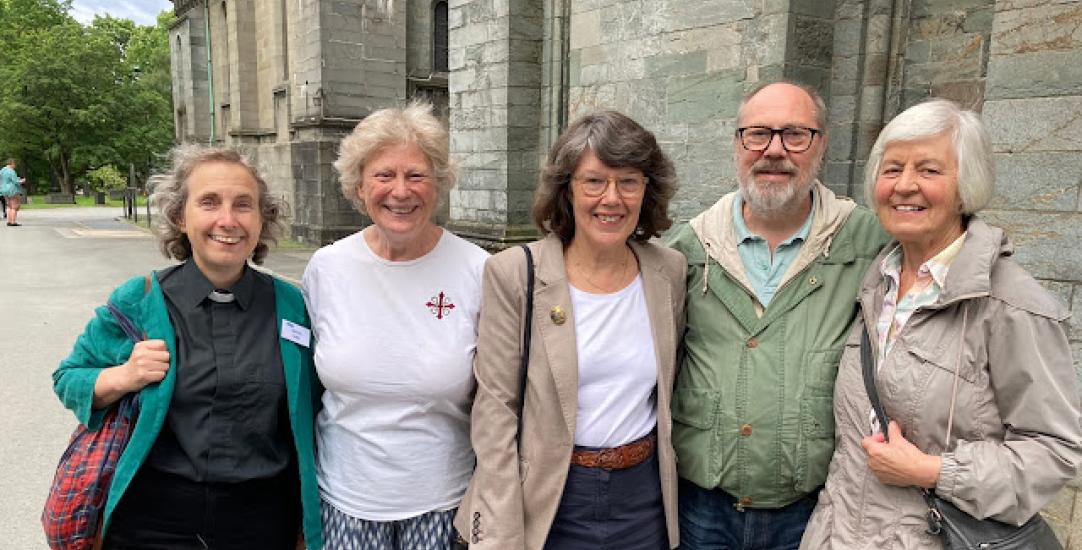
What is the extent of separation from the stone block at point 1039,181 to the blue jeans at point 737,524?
2.57 meters

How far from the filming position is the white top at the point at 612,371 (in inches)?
82.4

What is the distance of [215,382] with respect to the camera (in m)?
2.06

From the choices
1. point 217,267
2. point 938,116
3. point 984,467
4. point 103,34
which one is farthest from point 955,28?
point 103,34

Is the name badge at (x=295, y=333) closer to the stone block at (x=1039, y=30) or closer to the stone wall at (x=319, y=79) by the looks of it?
the stone block at (x=1039, y=30)

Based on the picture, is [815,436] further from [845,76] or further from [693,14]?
[693,14]

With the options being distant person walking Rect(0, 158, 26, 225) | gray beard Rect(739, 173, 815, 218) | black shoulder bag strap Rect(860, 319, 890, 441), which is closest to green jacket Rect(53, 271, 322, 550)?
gray beard Rect(739, 173, 815, 218)

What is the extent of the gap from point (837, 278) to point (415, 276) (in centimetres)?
133

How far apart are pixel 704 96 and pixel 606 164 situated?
16.7 feet

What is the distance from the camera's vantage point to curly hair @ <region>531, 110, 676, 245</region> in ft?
6.78

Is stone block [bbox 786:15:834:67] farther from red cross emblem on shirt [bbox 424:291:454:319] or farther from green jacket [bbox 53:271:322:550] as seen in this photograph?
green jacket [bbox 53:271:322:550]

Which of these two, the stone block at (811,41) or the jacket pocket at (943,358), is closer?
the jacket pocket at (943,358)

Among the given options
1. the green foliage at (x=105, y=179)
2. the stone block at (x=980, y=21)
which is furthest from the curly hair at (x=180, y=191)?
the green foliage at (x=105, y=179)

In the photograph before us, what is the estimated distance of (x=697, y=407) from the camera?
219 centimetres

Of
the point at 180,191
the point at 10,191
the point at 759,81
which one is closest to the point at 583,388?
the point at 180,191
